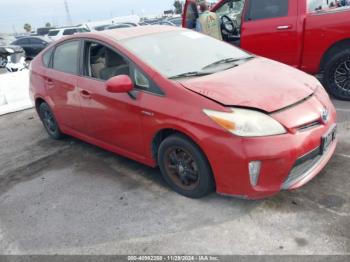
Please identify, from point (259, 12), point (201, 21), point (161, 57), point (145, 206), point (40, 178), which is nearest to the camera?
point (145, 206)

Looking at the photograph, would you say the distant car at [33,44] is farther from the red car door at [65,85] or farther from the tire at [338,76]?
the tire at [338,76]

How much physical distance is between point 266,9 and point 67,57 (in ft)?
10.9

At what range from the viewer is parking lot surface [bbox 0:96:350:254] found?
2756 millimetres

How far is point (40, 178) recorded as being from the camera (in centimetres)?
424

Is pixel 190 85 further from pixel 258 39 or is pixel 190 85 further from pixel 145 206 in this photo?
pixel 258 39

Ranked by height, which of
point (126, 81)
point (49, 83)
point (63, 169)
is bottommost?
point (63, 169)

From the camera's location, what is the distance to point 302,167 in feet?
9.75

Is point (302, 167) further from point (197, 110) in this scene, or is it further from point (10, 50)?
point (10, 50)

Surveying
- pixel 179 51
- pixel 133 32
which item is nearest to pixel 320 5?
pixel 179 51

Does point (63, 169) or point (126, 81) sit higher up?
point (126, 81)

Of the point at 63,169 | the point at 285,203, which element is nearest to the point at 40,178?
the point at 63,169

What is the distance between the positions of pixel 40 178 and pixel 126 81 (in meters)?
1.74

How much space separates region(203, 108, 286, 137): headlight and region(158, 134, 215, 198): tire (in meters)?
0.38

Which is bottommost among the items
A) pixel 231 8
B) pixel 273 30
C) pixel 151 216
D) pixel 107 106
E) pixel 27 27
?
pixel 27 27
